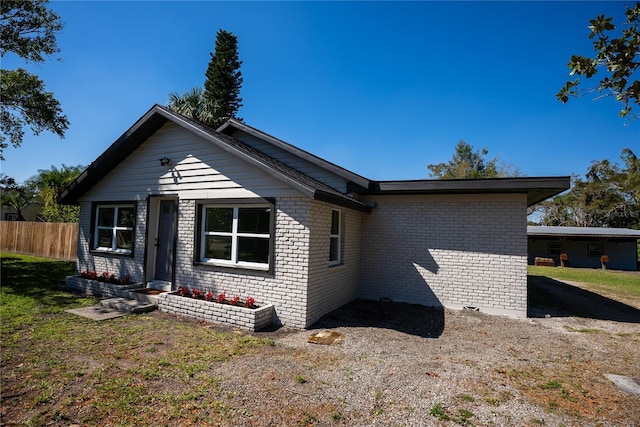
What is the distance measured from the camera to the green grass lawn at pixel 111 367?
3.34m

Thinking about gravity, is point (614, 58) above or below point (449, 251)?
above

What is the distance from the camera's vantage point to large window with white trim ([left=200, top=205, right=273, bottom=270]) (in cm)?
722

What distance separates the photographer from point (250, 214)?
7.42 meters

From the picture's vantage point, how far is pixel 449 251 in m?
8.54

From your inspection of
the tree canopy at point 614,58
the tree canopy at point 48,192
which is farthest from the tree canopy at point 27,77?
the tree canopy at point 614,58

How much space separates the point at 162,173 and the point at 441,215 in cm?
785

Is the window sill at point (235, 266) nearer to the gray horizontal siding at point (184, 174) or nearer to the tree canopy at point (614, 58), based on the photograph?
the gray horizontal siding at point (184, 174)

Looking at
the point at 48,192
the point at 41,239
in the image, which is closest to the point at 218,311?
the point at 41,239

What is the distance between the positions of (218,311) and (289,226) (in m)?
2.36

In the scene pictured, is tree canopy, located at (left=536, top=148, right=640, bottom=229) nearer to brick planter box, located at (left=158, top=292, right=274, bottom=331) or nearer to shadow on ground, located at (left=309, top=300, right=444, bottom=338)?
shadow on ground, located at (left=309, top=300, right=444, bottom=338)

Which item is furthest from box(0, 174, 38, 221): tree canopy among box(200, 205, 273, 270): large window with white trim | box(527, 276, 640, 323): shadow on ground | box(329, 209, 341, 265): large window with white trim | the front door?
box(527, 276, 640, 323): shadow on ground

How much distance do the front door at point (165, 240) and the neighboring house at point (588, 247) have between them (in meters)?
26.1

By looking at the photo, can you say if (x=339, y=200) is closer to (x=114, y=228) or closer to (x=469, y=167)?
(x=114, y=228)

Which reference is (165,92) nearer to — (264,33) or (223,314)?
(264,33)
